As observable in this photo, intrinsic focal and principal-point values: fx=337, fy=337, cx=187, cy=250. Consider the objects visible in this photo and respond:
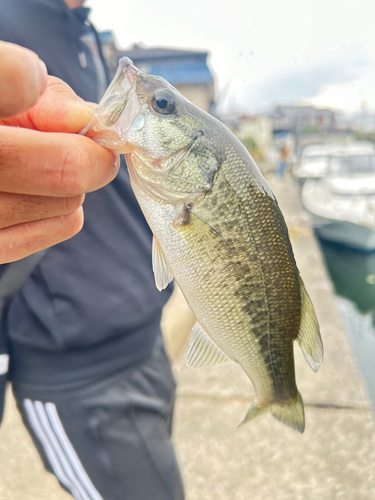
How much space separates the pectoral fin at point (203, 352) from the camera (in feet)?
3.32

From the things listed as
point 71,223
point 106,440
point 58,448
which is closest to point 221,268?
point 71,223

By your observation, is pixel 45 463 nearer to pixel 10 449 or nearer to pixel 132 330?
pixel 132 330

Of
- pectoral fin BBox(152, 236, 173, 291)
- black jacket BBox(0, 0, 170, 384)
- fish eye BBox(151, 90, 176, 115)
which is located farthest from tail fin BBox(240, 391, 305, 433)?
fish eye BBox(151, 90, 176, 115)

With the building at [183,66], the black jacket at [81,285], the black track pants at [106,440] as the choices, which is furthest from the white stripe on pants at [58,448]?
the building at [183,66]

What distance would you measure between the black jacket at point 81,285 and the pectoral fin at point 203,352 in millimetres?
545

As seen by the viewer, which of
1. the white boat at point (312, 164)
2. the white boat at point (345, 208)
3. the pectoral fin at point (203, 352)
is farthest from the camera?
the white boat at point (312, 164)

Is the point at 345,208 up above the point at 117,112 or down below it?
below

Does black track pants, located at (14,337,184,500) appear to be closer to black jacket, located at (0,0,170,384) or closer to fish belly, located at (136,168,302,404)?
black jacket, located at (0,0,170,384)

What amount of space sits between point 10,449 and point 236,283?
2324mm

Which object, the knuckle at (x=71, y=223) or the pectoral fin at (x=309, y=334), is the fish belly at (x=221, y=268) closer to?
the pectoral fin at (x=309, y=334)

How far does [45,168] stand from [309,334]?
780mm

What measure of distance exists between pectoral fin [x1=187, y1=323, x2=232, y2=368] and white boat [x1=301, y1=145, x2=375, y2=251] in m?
7.21

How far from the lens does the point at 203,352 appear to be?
1035 millimetres

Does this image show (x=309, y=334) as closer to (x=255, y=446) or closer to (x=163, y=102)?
(x=163, y=102)
